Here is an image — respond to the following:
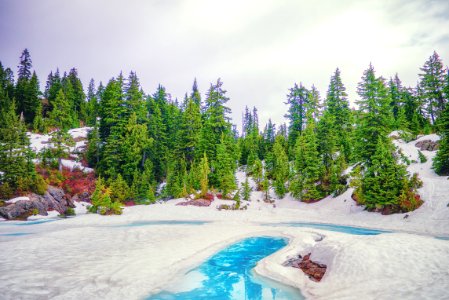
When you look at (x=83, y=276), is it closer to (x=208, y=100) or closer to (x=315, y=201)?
(x=315, y=201)

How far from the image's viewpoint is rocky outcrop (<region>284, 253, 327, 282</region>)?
31.2 feet

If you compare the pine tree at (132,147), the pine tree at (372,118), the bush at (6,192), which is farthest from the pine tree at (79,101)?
the pine tree at (372,118)

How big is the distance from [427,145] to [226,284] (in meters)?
37.8

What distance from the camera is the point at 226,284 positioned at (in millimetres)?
9250

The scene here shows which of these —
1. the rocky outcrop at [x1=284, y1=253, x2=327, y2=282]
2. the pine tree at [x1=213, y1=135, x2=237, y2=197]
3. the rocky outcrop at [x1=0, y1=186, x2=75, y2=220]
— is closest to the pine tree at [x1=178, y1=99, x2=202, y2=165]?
the pine tree at [x1=213, y1=135, x2=237, y2=197]

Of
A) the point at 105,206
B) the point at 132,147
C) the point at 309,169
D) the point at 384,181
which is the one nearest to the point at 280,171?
the point at 309,169

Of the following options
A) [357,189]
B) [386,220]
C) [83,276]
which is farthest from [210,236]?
[357,189]

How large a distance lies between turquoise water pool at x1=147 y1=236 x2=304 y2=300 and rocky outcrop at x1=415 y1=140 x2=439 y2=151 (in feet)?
109

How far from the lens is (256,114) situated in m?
109

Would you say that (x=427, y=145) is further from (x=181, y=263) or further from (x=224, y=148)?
(x=181, y=263)

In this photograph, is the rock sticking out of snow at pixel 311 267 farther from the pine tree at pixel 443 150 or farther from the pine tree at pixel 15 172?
the pine tree at pixel 15 172

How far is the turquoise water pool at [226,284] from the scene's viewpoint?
815 centimetres

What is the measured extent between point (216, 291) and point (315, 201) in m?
28.7

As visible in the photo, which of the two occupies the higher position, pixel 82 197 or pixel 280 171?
pixel 280 171
